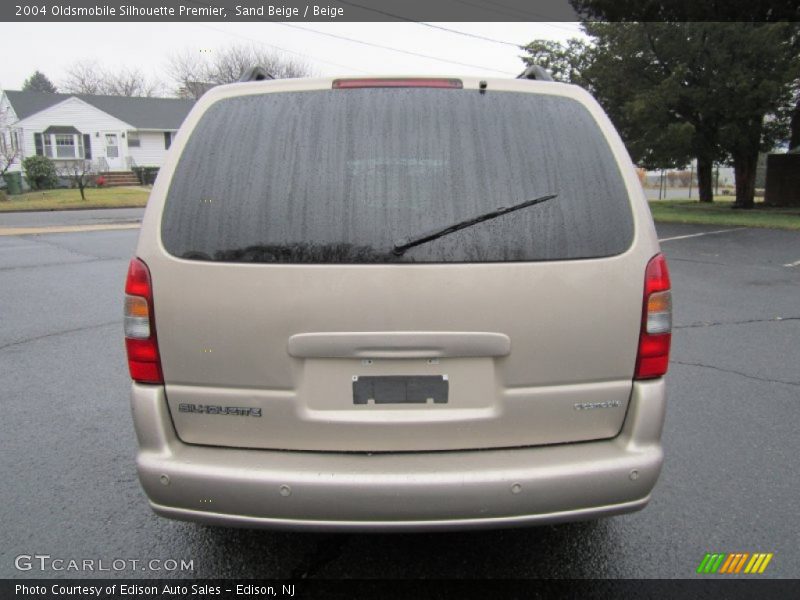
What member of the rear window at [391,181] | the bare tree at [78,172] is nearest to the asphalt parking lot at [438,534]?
the rear window at [391,181]

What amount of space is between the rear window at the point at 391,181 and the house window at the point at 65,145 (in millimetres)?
47043

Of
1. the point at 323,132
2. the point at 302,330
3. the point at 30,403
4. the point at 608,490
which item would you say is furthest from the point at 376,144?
the point at 30,403

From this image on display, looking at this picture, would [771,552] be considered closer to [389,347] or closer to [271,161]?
[389,347]

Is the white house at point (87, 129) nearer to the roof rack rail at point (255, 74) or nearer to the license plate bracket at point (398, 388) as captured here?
the roof rack rail at point (255, 74)

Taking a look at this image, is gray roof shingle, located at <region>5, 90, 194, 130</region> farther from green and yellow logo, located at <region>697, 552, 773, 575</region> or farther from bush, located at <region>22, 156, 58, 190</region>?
green and yellow logo, located at <region>697, 552, 773, 575</region>

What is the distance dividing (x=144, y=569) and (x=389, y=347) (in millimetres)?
1500

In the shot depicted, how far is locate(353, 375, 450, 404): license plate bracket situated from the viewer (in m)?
2.18

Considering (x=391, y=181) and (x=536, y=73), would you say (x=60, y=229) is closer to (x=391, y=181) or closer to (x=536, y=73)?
(x=536, y=73)

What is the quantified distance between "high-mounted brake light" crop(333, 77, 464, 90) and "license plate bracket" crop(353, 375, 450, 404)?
1101 mm

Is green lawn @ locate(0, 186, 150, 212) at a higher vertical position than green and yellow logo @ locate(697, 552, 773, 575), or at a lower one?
higher

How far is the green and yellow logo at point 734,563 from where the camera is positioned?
261 centimetres

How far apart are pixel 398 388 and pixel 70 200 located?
99.9 ft

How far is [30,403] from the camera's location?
177 inches

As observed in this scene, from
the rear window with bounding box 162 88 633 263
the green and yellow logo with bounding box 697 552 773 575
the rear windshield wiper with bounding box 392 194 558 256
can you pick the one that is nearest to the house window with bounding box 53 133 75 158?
the rear window with bounding box 162 88 633 263
